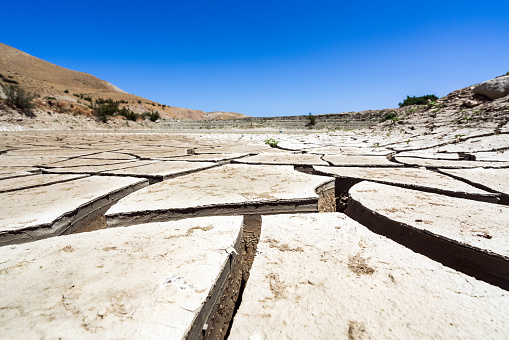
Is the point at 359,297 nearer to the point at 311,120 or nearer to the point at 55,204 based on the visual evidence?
the point at 55,204

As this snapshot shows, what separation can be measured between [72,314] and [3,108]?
1302 cm

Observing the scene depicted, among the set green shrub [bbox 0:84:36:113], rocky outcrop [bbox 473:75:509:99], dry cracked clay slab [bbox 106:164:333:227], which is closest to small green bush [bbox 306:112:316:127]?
rocky outcrop [bbox 473:75:509:99]

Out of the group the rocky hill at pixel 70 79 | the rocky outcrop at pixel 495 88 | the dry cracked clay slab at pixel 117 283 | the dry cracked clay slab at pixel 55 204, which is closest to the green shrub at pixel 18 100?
the dry cracked clay slab at pixel 55 204

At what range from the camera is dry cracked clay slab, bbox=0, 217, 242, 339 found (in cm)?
36

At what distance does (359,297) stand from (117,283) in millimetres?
467

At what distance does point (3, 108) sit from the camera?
29.5 ft

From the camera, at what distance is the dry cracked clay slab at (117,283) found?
36cm

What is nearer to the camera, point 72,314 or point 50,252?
point 72,314

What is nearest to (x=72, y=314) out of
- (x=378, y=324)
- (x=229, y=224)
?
(x=229, y=224)

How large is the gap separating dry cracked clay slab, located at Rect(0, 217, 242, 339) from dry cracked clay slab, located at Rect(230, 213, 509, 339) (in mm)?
85

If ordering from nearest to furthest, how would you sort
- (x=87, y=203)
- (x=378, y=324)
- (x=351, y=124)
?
(x=378, y=324) → (x=87, y=203) → (x=351, y=124)

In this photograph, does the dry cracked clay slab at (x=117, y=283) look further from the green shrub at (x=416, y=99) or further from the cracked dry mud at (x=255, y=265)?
the green shrub at (x=416, y=99)

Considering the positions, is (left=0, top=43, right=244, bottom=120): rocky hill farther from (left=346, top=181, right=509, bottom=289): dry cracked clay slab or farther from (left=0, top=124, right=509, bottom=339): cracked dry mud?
(left=346, top=181, right=509, bottom=289): dry cracked clay slab

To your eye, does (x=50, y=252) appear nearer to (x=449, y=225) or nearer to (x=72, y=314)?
(x=72, y=314)
